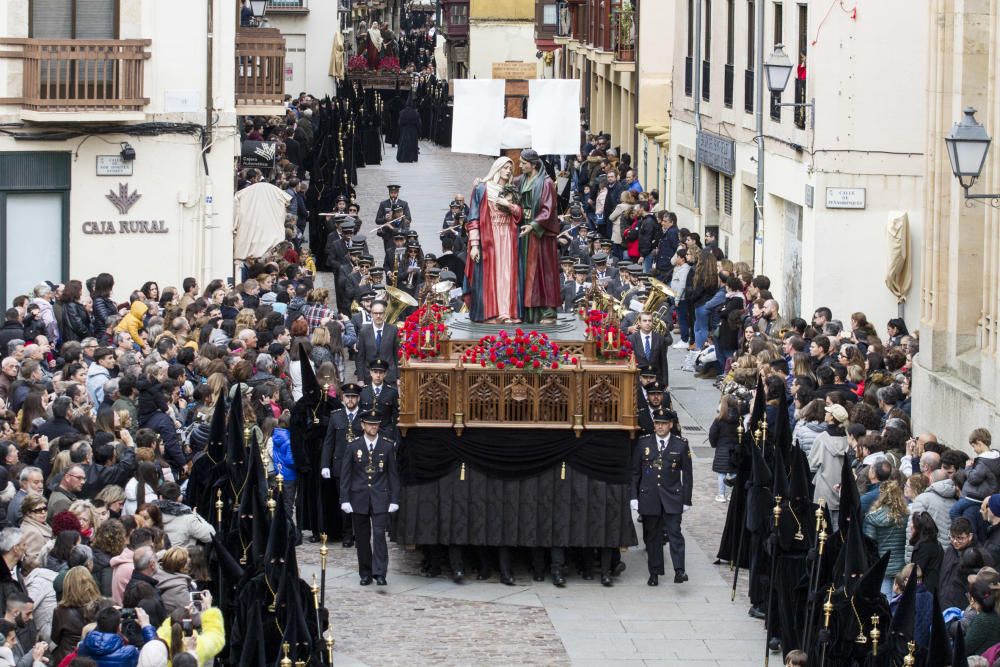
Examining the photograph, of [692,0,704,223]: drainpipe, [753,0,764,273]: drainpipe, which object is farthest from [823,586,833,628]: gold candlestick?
[692,0,704,223]: drainpipe

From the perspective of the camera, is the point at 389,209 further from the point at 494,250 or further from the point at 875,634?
the point at 875,634

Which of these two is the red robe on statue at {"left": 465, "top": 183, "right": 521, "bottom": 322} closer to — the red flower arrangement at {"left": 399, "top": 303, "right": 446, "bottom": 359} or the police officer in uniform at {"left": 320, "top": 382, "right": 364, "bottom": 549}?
the red flower arrangement at {"left": 399, "top": 303, "right": 446, "bottom": 359}

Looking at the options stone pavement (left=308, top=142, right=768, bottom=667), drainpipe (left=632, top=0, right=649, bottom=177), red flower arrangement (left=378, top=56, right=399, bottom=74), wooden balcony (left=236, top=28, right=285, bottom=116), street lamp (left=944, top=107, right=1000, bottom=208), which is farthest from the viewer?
red flower arrangement (left=378, top=56, right=399, bottom=74)

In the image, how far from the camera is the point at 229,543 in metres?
15.9

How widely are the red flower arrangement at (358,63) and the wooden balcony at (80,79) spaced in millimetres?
39541

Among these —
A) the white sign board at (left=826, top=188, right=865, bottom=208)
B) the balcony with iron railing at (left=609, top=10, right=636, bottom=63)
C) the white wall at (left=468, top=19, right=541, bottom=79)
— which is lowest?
the white sign board at (left=826, top=188, right=865, bottom=208)

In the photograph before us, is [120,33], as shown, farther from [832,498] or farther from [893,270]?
[832,498]

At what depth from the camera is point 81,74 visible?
27828mm

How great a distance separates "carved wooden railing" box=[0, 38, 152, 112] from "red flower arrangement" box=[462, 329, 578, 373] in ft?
35.4

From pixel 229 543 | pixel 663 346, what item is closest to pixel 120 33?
pixel 663 346

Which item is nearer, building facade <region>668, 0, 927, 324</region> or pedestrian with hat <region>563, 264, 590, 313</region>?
pedestrian with hat <region>563, 264, 590, 313</region>

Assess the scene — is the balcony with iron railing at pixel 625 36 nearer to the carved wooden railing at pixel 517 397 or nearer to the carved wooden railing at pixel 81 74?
the carved wooden railing at pixel 81 74

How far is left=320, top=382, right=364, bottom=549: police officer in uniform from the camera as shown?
61.3ft

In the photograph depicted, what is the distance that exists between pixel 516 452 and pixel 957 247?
5.46 meters
